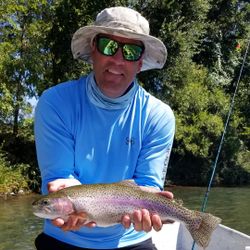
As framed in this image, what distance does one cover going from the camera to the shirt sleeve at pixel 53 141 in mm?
2904

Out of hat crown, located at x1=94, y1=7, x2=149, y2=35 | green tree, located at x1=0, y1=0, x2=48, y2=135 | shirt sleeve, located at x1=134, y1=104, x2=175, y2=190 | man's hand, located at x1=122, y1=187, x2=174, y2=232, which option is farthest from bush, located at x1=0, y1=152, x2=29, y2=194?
man's hand, located at x1=122, y1=187, x2=174, y2=232

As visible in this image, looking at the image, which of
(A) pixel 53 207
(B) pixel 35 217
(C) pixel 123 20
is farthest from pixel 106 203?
(B) pixel 35 217

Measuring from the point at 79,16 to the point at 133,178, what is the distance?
900 inches

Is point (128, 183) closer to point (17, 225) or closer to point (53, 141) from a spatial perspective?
point (53, 141)

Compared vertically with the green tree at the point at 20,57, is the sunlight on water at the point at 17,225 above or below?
below

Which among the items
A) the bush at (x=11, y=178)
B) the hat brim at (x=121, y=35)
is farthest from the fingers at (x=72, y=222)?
the bush at (x=11, y=178)

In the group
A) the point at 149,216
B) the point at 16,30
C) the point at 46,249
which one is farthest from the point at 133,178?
the point at 16,30

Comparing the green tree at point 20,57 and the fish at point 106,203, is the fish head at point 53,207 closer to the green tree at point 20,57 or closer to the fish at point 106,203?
the fish at point 106,203

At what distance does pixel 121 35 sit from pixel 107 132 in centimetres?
58

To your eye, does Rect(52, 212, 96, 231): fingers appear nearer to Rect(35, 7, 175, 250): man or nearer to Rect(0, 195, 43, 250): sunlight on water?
Rect(35, 7, 175, 250): man

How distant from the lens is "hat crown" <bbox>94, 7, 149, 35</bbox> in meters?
3.05

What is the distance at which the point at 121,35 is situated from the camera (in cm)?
311

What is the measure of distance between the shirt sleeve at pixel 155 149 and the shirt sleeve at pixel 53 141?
1.40 feet

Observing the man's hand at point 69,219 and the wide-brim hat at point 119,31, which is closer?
the man's hand at point 69,219
